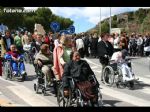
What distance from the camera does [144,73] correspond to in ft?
63.2

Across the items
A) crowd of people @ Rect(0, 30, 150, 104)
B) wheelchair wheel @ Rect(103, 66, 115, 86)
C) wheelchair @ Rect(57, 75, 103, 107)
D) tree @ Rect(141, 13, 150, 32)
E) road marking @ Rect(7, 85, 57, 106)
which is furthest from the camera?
tree @ Rect(141, 13, 150, 32)

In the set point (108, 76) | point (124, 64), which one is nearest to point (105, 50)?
point (108, 76)

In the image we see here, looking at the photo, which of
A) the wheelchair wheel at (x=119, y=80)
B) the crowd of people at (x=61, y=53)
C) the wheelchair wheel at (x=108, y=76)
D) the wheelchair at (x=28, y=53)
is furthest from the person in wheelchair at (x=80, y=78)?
the wheelchair at (x=28, y=53)

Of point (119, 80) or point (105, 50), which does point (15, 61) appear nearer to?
point (105, 50)

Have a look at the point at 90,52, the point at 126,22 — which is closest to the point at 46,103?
the point at 90,52

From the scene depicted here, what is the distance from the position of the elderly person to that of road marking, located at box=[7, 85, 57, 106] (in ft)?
2.45

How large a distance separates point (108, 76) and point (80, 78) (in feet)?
16.3

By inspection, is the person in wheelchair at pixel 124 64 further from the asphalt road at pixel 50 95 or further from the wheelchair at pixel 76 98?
the wheelchair at pixel 76 98

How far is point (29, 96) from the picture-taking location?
43.2ft

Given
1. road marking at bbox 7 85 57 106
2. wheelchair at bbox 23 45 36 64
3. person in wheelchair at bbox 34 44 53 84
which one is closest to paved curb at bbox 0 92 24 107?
road marking at bbox 7 85 57 106

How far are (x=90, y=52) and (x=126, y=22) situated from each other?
11.1 m

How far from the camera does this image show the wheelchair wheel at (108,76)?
49.6ft

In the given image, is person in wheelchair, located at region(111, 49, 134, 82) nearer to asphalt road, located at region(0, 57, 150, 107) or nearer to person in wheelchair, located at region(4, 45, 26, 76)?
asphalt road, located at region(0, 57, 150, 107)

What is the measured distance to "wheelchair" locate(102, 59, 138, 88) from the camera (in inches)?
588
